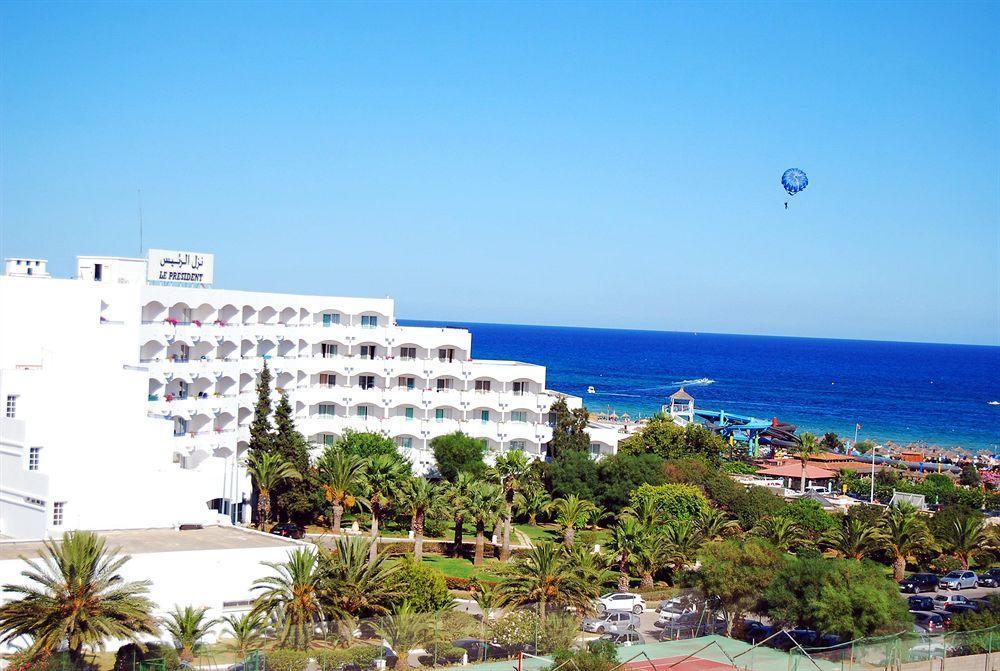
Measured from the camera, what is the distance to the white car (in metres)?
47.7

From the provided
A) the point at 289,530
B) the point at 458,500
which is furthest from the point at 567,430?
the point at 289,530

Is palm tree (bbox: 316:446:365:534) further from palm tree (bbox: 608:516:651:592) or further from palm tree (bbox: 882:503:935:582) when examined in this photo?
palm tree (bbox: 882:503:935:582)

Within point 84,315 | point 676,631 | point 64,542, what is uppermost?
point 84,315

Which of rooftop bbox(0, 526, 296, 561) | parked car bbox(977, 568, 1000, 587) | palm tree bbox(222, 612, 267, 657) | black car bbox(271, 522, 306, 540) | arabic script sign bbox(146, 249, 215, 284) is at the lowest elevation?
parked car bbox(977, 568, 1000, 587)

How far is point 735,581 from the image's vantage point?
4469cm

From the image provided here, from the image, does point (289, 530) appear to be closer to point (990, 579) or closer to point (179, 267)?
point (179, 267)

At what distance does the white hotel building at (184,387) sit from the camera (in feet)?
165

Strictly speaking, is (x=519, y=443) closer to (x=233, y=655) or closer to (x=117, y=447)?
(x=117, y=447)

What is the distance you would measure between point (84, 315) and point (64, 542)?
73.4 ft

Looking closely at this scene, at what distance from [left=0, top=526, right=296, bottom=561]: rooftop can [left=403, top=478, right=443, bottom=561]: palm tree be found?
918 centimetres

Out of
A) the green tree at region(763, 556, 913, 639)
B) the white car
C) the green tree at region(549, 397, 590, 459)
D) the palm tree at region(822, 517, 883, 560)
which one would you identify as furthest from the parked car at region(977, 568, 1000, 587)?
the green tree at region(549, 397, 590, 459)

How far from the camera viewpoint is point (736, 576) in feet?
147

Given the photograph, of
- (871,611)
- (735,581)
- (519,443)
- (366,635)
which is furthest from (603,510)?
(366,635)

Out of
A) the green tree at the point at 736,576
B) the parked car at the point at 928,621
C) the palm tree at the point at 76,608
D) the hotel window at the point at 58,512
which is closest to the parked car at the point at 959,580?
the parked car at the point at 928,621
